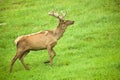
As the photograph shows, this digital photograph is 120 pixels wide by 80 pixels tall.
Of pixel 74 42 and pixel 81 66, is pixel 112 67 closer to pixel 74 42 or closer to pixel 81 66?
pixel 81 66

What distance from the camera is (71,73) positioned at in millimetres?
14281

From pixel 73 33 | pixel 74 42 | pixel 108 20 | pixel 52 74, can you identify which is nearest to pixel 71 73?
pixel 52 74

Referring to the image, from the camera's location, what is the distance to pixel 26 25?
25109 millimetres

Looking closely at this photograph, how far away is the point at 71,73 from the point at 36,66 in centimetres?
244

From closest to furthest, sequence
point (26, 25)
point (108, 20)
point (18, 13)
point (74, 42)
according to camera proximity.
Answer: point (74, 42)
point (108, 20)
point (26, 25)
point (18, 13)

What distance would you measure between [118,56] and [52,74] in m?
2.83

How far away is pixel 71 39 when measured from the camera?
20031mm

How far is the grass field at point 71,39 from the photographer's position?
47.6ft

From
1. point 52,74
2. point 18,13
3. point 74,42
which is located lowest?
point 18,13

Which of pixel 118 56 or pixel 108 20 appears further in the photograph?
pixel 108 20

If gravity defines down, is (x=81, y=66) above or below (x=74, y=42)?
above

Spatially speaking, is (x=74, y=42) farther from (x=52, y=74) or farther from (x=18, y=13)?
(x=18, y=13)

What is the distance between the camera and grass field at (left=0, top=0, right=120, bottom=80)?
14.5 metres

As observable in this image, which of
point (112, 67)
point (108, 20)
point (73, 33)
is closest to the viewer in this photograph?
point (112, 67)
